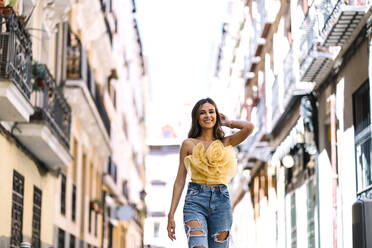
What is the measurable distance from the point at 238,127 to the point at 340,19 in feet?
22.2

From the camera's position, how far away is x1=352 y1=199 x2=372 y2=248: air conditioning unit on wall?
45.2 ft

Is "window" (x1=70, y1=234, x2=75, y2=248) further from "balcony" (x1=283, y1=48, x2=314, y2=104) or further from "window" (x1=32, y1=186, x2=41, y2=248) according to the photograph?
"balcony" (x1=283, y1=48, x2=314, y2=104)

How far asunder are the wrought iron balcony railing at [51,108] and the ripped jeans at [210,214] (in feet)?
32.8

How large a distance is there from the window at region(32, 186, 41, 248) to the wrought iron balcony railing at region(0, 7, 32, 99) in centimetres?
442

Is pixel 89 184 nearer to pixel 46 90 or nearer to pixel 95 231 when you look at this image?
pixel 95 231

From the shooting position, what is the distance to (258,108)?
27.8 metres

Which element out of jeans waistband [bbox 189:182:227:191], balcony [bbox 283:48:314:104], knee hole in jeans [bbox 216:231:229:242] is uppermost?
balcony [bbox 283:48:314:104]

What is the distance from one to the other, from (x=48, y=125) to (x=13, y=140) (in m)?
1.01

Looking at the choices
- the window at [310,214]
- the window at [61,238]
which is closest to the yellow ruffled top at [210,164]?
Answer: the window at [310,214]

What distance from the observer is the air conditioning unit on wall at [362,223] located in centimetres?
1377

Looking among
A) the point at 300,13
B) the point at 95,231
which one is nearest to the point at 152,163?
the point at 95,231

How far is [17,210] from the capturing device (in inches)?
658

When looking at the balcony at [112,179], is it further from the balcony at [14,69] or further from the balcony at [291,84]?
the balcony at [14,69]

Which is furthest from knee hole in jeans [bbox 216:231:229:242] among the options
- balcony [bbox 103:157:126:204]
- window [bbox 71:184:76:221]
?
balcony [bbox 103:157:126:204]
